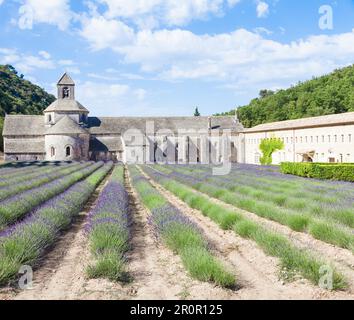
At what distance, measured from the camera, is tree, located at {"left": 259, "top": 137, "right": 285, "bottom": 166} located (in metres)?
45.8

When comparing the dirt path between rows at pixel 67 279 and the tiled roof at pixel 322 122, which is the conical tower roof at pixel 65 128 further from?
the dirt path between rows at pixel 67 279

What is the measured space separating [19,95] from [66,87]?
53917 millimetres

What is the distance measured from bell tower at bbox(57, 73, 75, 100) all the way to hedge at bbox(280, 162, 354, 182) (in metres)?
35.8

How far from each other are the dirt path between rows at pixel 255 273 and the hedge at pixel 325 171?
645 inches

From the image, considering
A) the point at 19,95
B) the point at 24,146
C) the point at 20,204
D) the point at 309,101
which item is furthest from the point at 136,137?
the point at 19,95

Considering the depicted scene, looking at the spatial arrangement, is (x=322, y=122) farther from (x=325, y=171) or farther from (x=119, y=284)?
(x=119, y=284)

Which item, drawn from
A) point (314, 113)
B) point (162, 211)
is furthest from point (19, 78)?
point (162, 211)

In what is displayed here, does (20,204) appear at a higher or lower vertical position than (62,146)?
lower

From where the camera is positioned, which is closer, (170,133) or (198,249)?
(198,249)

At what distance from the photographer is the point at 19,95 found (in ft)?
342

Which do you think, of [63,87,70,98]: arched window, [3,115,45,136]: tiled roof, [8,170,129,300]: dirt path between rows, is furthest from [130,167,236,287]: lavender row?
[63,87,70,98]: arched window

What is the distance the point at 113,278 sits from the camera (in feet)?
18.4
